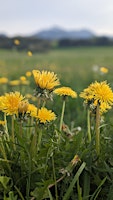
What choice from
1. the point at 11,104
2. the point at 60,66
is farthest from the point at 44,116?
the point at 60,66

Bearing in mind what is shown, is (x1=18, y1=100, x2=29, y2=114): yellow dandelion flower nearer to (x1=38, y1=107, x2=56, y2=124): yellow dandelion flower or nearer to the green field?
(x1=38, y1=107, x2=56, y2=124): yellow dandelion flower

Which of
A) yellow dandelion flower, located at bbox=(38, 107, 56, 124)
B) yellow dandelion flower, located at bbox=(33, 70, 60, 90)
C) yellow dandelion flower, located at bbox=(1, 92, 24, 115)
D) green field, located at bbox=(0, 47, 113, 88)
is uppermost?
green field, located at bbox=(0, 47, 113, 88)

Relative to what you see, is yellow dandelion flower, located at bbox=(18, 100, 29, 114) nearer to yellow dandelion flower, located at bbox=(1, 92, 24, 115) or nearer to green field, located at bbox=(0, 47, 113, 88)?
yellow dandelion flower, located at bbox=(1, 92, 24, 115)

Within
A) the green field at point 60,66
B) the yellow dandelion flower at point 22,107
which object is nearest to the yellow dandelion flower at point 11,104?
the yellow dandelion flower at point 22,107

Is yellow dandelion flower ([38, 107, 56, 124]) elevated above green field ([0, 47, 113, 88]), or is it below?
below

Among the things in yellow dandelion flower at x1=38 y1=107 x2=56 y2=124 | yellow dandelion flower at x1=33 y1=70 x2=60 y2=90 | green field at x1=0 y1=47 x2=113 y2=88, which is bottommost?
yellow dandelion flower at x1=38 y1=107 x2=56 y2=124

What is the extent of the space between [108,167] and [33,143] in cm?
24

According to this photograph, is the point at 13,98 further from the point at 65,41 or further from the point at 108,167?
the point at 65,41

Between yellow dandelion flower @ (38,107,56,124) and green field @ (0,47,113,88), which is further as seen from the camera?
green field @ (0,47,113,88)

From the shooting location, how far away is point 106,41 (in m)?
31.3

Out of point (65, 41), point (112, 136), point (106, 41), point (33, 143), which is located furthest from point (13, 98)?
point (106, 41)

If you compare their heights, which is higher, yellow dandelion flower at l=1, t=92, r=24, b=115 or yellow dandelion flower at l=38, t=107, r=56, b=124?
yellow dandelion flower at l=1, t=92, r=24, b=115

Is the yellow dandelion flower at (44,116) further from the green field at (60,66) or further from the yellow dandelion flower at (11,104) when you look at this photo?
the green field at (60,66)

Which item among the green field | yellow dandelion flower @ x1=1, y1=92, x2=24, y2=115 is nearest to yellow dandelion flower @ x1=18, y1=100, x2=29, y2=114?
yellow dandelion flower @ x1=1, y1=92, x2=24, y2=115
